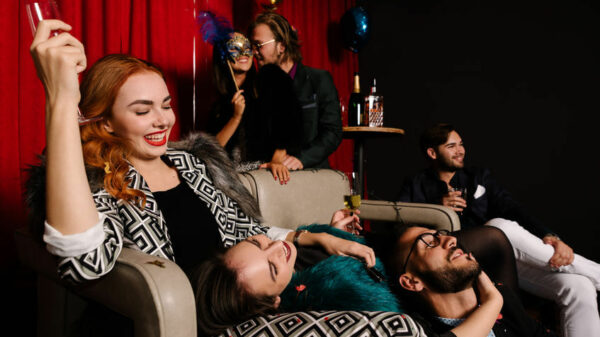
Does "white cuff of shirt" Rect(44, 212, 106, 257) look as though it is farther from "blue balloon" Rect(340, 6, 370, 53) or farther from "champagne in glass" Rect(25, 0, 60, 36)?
"blue balloon" Rect(340, 6, 370, 53)

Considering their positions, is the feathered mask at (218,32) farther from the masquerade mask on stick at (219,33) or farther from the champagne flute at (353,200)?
the champagne flute at (353,200)

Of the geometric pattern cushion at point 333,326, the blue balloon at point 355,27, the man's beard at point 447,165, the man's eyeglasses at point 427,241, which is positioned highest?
the blue balloon at point 355,27

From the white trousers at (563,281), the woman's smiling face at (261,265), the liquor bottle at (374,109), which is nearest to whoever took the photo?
the woman's smiling face at (261,265)

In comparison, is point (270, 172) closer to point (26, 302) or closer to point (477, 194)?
point (26, 302)

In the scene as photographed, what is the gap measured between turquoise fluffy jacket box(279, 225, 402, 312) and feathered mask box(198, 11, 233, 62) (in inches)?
49.9

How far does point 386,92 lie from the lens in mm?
4227

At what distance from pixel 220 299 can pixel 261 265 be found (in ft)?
0.50

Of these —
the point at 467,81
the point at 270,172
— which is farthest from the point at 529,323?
the point at 467,81

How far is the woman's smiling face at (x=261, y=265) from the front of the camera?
102 cm

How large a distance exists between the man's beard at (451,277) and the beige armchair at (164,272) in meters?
0.57

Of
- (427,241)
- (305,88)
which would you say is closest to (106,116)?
(427,241)

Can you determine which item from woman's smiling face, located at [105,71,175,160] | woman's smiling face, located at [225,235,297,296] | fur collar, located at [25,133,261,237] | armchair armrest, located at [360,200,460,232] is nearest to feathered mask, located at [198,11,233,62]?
fur collar, located at [25,133,261,237]

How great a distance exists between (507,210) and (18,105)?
100 inches

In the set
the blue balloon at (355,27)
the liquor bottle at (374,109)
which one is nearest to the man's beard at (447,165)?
the liquor bottle at (374,109)
